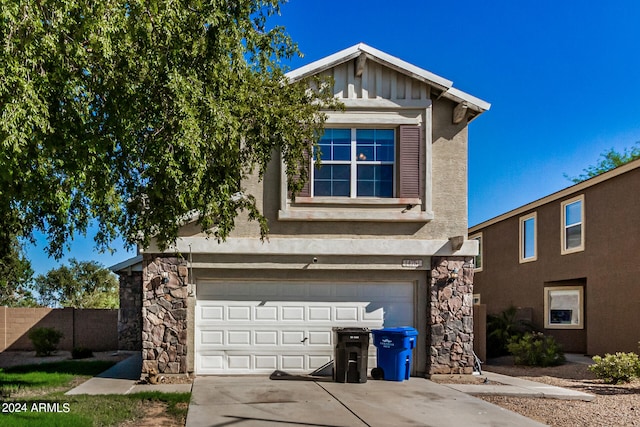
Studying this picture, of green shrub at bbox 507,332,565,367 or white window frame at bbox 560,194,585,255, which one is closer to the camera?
green shrub at bbox 507,332,565,367

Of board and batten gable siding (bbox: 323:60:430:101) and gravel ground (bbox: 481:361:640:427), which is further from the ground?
board and batten gable siding (bbox: 323:60:430:101)

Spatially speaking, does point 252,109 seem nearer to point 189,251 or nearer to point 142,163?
point 142,163

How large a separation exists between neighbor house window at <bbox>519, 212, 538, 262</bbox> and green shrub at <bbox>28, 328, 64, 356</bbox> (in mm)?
16235

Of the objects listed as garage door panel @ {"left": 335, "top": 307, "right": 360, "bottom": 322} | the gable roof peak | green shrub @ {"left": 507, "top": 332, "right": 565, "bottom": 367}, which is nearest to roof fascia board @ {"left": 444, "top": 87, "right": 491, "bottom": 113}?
the gable roof peak

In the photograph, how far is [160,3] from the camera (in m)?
7.45

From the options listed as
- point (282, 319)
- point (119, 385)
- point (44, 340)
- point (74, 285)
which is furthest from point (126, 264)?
point (74, 285)

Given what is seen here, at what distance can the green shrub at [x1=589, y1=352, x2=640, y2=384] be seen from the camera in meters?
12.9

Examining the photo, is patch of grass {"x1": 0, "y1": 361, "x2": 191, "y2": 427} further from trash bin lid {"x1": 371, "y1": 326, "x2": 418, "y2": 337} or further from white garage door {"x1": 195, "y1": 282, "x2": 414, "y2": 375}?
trash bin lid {"x1": 371, "y1": 326, "x2": 418, "y2": 337}

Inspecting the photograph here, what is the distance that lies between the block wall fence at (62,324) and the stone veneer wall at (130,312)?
1.13 m

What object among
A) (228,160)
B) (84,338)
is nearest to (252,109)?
(228,160)

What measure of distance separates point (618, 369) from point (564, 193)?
772 cm

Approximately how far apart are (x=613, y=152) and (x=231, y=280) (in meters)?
38.0

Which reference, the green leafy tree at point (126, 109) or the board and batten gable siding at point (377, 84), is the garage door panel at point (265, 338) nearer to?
the green leafy tree at point (126, 109)

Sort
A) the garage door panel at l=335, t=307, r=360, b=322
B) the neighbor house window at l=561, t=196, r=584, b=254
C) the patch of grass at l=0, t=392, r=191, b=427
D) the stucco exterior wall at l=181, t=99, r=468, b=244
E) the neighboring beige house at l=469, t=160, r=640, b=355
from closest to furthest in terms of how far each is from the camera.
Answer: the patch of grass at l=0, t=392, r=191, b=427, the stucco exterior wall at l=181, t=99, r=468, b=244, the garage door panel at l=335, t=307, r=360, b=322, the neighboring beige house at l=469, t=160, r=640, b=355, the neighbor house window at l=561, t=196, r=584, b=254
